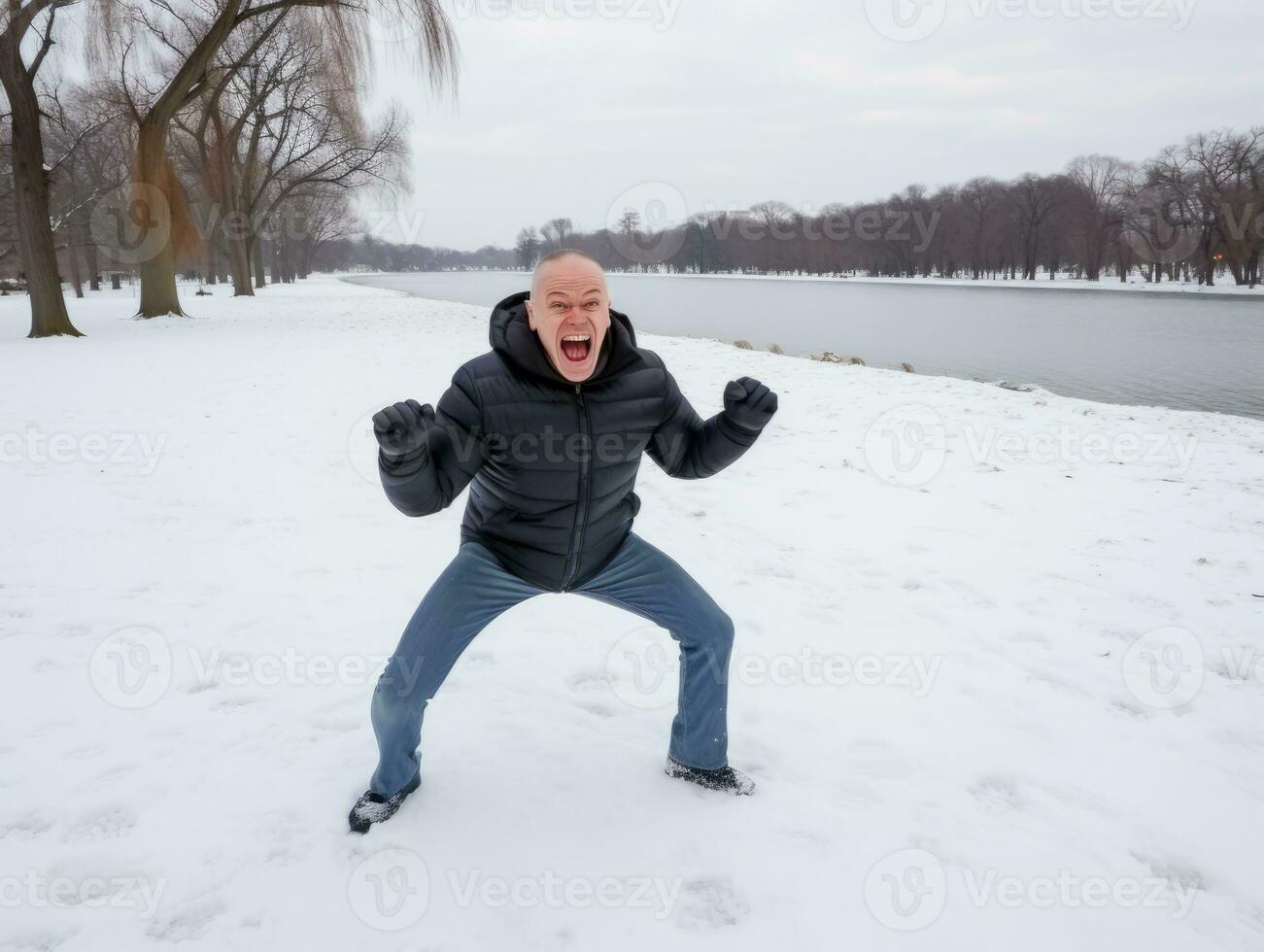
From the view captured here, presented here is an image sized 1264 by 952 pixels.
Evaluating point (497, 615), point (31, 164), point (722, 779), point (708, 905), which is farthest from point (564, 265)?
point (31, 164)

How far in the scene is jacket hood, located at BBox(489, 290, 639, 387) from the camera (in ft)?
7.14

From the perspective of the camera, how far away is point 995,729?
2850mm

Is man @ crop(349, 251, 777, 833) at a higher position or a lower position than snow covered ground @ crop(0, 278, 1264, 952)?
higher

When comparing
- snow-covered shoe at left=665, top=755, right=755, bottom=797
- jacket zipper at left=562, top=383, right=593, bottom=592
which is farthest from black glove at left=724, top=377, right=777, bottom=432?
snow-covered shoe at left=665, top=755, right=755, bottom=797

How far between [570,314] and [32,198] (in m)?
18.7

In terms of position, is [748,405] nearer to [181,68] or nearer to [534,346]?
[534,346]

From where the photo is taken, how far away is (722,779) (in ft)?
8.20

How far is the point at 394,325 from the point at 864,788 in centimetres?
1784

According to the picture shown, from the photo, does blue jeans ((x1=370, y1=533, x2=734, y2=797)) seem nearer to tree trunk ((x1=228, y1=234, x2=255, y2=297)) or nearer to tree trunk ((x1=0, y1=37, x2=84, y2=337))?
tree trunk ((x1=0, y1=37, x2=84, y2=337))

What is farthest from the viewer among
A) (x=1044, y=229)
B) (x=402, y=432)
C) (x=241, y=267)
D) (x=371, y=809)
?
(x=1044, y=229)

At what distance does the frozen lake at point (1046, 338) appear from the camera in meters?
13.9

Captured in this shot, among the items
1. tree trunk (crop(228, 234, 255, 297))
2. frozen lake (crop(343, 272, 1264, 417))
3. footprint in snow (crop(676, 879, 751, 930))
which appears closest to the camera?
footprint in snow (crop(676, 879, 751, 930))

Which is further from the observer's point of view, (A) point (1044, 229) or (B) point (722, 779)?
(A) point (1044, 229)

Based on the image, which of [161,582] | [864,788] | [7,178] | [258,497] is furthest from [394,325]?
[7,178]
